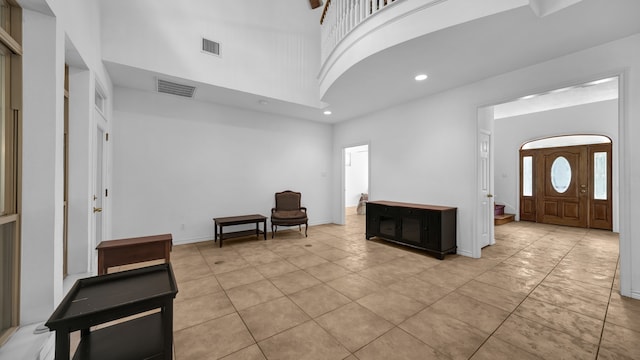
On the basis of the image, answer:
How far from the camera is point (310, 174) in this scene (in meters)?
6.54

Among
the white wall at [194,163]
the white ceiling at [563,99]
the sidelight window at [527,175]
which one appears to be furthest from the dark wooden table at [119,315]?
the sidelight window at [527,175]

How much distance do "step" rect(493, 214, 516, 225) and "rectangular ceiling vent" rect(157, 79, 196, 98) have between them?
7.97 m

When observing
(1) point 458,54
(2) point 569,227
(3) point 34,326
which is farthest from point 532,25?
(2) point 569,227

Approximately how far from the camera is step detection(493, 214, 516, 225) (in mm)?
6613

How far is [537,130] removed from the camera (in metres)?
6.81

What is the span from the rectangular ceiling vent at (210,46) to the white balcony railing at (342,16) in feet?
6.17

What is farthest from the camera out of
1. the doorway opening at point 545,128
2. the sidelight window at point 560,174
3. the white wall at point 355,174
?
the white wall at point 355,174

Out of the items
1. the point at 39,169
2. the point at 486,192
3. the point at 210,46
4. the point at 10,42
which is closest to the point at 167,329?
the point at 39,169

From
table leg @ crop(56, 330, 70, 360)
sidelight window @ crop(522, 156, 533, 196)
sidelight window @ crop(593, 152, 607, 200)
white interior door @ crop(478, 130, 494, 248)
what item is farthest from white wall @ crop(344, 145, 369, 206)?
table leg @ crop(56, 330, 70, 360)

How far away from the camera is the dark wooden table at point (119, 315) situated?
1026mm

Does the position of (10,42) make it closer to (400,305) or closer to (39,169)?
(39,169)

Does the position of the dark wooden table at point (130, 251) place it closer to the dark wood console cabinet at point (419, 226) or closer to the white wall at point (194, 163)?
the white wall at point (194, 163)

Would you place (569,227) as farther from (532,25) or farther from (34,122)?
(34,122)

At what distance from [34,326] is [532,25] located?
4816mm
